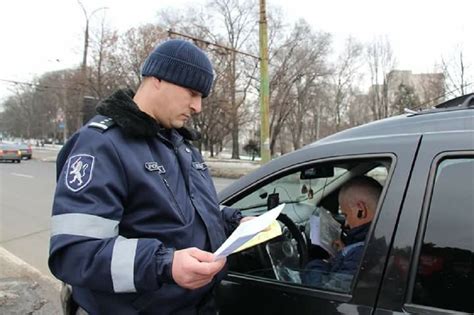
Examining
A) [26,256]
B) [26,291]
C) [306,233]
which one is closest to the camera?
[306,233]

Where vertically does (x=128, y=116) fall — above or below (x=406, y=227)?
above

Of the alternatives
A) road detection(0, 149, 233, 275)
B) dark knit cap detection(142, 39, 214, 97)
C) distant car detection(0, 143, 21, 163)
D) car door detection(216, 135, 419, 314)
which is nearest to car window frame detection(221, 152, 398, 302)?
car door detection(216, 135, 419, 314)

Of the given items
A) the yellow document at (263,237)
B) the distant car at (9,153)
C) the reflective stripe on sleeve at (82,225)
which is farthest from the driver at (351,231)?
the distant car at (9,153)

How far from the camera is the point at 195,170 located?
6.00 feet

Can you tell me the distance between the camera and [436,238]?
1.44 metres

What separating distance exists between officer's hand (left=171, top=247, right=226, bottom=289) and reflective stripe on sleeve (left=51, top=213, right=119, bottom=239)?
0.22 metres

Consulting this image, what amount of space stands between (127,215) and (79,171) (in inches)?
8.1

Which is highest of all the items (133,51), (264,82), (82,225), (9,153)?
(133,51)

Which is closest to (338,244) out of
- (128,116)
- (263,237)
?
(263,237)

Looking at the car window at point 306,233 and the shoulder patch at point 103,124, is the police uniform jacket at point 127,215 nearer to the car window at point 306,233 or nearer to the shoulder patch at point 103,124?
the shoulder patch at point 103,124

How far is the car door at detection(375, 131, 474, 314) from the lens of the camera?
4.63ft

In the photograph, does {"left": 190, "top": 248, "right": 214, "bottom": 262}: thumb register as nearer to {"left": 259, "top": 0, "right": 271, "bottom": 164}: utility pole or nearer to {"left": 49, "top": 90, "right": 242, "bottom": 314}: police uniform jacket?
{"left": 49, "top": 90, "right": 242, "bottom": 314}: police uniform jacket

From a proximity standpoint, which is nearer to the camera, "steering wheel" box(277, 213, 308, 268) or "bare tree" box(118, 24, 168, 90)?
"steering wheel" box(277, 213, 308, 268)

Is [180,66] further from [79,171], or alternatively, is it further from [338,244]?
[338,244]
